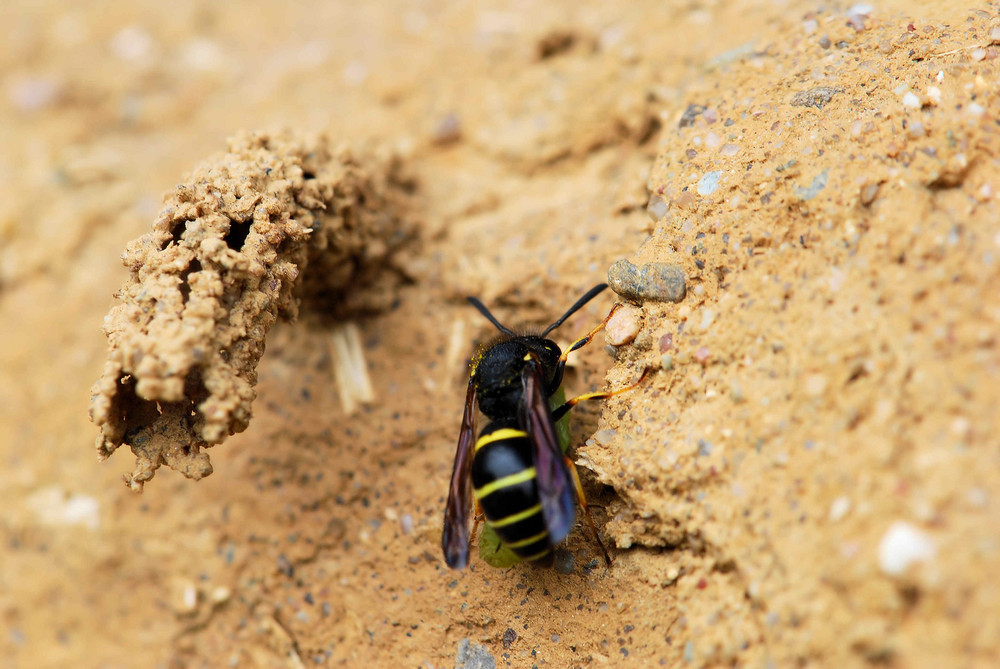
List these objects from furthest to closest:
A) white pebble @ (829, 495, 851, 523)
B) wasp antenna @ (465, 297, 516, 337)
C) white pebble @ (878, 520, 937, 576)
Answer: wasp antenna @ (465, 297, 516, 337) < white pebble @ (829, 495, 851, 523) < white pebble @ (878, 520, 937, 576)

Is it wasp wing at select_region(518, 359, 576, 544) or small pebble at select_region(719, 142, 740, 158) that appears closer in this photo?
wasp wing at select_region(518, 359, 576, 544)

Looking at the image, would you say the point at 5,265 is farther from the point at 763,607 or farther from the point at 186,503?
the point at 763,607

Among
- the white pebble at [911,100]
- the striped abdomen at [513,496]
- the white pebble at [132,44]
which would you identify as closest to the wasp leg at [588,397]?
the striped abdomen at [513,496]

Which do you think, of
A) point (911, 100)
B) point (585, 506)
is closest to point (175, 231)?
point (585, 506)

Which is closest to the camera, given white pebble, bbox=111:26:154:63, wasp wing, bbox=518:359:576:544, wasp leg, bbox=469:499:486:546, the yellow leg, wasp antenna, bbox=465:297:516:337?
wasp wing, bbox=518:359:576:544

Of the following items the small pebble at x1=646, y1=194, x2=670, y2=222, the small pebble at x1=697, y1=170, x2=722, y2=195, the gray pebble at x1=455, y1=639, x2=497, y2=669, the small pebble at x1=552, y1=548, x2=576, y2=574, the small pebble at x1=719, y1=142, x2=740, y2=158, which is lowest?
the gray pebble at x1=455, y1=639, x2=497, y2=669

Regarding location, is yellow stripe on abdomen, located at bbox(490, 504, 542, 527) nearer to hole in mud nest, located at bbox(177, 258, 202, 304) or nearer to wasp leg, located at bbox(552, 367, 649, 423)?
wasp leg, located at bbox(552, 367, 649, 423)

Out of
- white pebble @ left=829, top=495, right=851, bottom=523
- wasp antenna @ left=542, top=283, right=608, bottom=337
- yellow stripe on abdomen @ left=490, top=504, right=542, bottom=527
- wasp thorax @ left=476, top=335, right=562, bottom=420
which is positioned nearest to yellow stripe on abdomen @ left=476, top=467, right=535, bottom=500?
yellow stripe on abdomen @ left=490, top=504, right=542, bottom=527

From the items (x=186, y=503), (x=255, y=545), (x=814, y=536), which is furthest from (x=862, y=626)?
(x=186, y=503)
